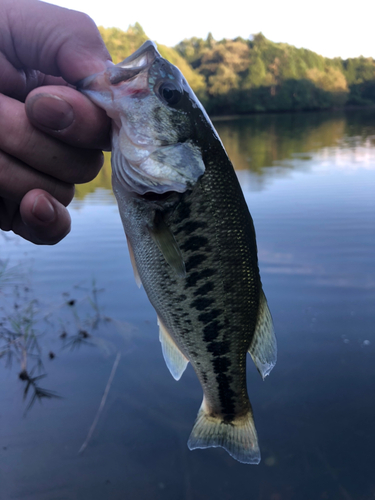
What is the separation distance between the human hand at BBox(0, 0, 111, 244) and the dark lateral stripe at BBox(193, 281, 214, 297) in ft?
2.88

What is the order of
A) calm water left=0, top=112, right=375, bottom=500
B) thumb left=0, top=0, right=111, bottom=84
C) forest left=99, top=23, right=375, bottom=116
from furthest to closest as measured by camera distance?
forest left=99, top=23, right=375, bottom=116 < calm water left=0, top=112, right=375, bottom=500 < thumb left=0, top=0, right=111, bottom=84

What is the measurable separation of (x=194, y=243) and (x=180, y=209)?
197 mm

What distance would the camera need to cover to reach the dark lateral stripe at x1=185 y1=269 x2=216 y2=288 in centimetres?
202

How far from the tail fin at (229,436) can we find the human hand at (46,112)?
62.5 inches

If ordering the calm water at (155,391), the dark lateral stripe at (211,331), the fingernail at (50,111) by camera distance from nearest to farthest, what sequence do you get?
the fingernail at (50,111) < the dark lateral stripe at (211,331) < the calm water at (155,391)

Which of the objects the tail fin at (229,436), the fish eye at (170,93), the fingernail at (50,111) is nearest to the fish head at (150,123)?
the fish eye at (170,93)

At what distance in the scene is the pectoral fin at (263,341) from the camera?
7.30ft

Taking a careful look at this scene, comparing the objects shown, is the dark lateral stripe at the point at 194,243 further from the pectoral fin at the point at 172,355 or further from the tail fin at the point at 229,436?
the tail fin at the point at 229,436

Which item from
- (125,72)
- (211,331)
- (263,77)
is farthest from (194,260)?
(263,77)

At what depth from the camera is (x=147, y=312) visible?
5.91 metres

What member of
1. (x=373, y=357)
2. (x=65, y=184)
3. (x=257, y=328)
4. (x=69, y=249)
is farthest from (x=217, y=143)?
(x=69, y=249)

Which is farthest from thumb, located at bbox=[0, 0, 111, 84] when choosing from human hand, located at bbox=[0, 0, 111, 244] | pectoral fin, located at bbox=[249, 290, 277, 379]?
pectoral fin, located at bbox=[249, 290, 277, 379]

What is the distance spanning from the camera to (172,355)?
2.32m

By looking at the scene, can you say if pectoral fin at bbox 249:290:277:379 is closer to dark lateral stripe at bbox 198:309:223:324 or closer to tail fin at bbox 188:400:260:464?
dark lateral stripe at bbox 198:309:223:324
